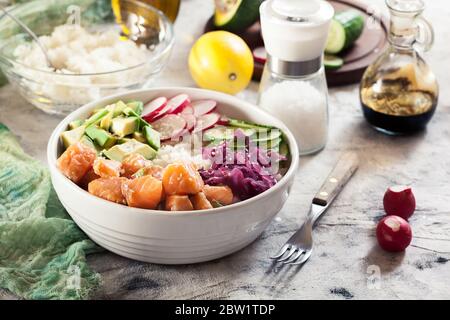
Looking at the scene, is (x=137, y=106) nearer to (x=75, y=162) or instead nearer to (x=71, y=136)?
(x=71, y=136)

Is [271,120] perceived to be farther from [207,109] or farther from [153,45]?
[153,45]

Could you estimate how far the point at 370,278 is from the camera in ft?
5.86

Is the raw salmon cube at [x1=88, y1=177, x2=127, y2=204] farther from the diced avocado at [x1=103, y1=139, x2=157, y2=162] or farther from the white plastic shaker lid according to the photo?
the white plastic shaker lid

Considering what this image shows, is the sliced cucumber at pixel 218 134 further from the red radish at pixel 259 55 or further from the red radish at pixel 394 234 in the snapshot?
the red radish at pixel 259 55

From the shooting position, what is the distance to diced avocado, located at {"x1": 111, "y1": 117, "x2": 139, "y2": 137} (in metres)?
1.95

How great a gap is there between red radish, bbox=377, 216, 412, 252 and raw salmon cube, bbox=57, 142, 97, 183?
708mm

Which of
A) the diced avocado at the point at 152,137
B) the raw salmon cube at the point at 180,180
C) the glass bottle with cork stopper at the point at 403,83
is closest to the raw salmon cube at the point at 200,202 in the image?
the raw salmon cube at the point at 180,180

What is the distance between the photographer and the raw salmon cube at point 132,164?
1.81 meters

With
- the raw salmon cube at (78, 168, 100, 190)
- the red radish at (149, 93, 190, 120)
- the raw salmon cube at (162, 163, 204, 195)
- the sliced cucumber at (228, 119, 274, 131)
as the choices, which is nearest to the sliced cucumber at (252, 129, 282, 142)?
the sliced cucumber at (228, 119, 274, 131)

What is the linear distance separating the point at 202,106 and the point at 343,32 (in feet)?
2.30

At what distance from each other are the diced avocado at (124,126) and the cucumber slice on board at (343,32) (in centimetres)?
90

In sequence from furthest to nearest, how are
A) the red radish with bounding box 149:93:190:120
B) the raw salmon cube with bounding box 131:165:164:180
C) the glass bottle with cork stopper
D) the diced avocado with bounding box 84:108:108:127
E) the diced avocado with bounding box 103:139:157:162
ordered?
1. the glass bottle with cork stopper
2. the red radish with bounding box 149:93:190:120
3. the diced avocado with bounding box 84:108:108:127
4. the diced avocado with bounding box 103:139:157:162
5. the raw salmon cube with bounding box 131:165:164:180

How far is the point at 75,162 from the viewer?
1780 millimetres

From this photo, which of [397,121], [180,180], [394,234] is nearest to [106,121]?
[180,180]
